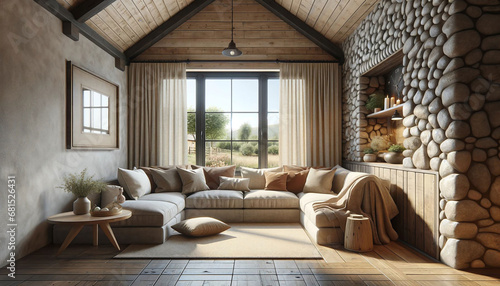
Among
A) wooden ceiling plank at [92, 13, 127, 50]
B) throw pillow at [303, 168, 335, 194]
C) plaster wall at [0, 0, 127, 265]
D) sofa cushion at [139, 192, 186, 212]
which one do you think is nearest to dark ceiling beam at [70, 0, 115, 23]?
plaster wall at [0, 0, 127, 265]

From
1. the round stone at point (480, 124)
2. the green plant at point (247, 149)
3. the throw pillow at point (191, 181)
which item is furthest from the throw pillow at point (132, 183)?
the round stone at point (480, 124)

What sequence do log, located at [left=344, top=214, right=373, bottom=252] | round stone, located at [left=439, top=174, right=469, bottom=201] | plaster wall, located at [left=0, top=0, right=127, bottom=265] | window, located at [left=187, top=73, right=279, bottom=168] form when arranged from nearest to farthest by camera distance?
round stone, located at [left=439, top=174, right=469, bottom=201]
plaster wall, located at [left=0, top=0, right=127, bottom=265]
log, located at [left=344, top=214, right=373, bottom=252]
window, located at [left=187, top=73, right=279, bottom=168]

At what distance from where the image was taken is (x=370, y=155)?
481 centimetres

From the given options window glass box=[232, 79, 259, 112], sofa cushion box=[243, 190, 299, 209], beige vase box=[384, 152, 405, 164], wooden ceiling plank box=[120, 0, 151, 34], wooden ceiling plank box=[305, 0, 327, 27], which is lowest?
sofa cushion box=[243, 190, 299, 209]

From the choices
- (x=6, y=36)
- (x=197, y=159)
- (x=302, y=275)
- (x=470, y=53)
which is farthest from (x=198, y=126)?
(x=470, y=53)

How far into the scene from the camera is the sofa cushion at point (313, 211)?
363 cm

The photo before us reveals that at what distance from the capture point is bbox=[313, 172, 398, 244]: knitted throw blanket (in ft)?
12.0

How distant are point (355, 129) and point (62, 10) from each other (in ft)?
13.7

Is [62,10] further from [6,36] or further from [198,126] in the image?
[198,126]

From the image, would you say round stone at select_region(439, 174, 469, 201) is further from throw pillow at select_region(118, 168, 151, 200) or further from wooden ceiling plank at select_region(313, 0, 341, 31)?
throw pillow at select_region(118, 168, 151, 200)

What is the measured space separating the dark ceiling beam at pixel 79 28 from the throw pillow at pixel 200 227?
2529 mm

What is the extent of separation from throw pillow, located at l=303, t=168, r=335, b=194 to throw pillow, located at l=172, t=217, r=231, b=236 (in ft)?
5.00

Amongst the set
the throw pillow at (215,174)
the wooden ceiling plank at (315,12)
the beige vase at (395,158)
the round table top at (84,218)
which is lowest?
the round table top at (84,218)

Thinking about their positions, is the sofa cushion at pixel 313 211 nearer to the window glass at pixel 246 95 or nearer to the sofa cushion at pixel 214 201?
the sofa cushion at pixel 214 201
